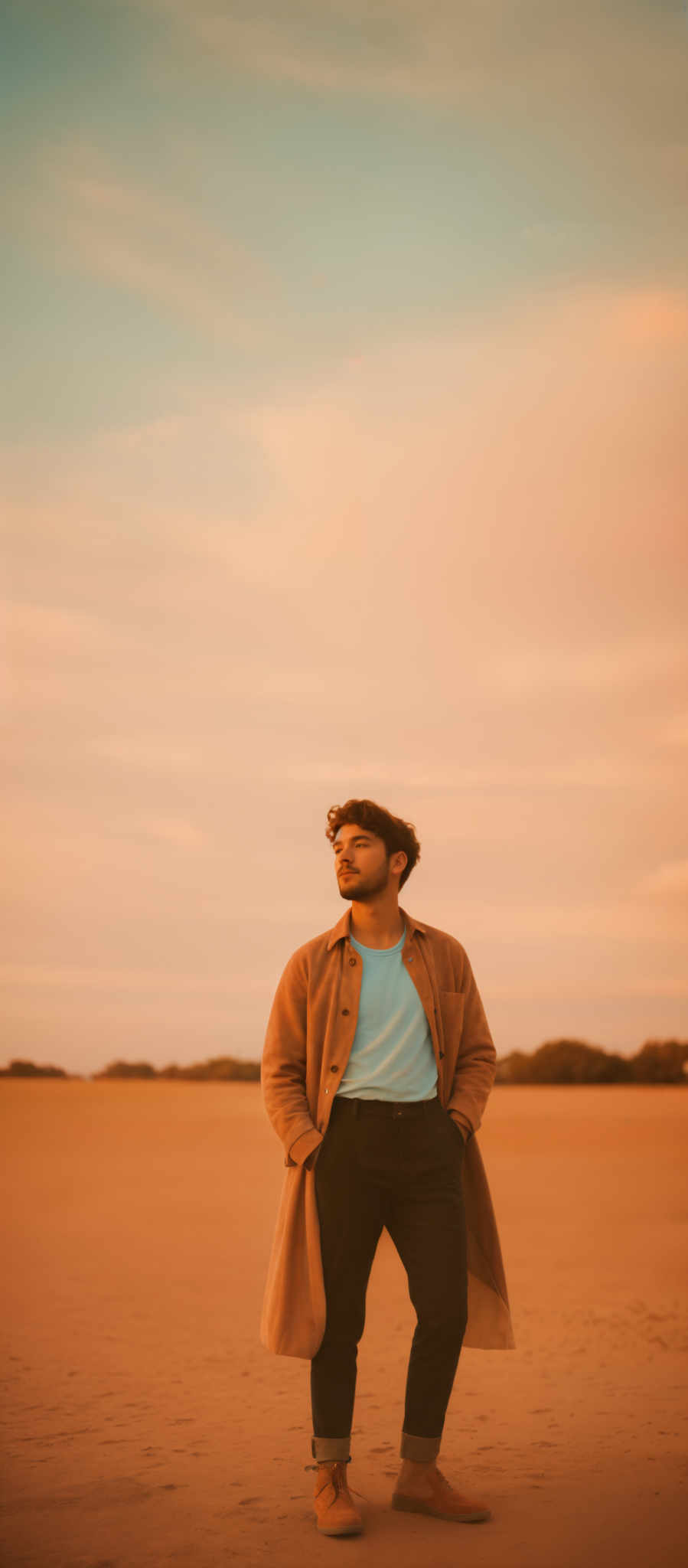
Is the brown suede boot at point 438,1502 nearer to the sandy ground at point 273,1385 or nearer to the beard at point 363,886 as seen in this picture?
the sandy ground at point 273,1385

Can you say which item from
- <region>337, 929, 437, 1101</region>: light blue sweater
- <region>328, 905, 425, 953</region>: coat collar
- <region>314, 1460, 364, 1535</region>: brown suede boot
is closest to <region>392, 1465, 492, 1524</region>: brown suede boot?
<region>314, 1460, 364, 1535</region>: brown suede boot

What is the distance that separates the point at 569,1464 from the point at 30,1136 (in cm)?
1313

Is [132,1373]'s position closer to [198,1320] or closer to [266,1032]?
[198,1320]

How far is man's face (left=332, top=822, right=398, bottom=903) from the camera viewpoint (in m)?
3.63

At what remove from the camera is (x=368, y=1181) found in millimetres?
3418

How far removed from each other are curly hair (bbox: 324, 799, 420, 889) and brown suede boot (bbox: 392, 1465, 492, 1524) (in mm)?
1540

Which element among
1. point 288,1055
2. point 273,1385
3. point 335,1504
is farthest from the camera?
point 273,1385

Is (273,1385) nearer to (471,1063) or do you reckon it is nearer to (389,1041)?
(471,1063)

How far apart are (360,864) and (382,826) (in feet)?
0.45

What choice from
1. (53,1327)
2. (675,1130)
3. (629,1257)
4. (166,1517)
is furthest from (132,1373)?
(675,1130)

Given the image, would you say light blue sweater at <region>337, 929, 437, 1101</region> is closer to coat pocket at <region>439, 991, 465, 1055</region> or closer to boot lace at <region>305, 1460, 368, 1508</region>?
coat pocket at <region>439, 991, 465, 1055</region>

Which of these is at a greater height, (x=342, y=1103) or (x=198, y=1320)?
(x=342, y=1103)

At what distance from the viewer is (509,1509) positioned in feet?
11.5

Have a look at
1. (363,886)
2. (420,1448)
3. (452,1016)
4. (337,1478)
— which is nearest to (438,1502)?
(420,1448)
